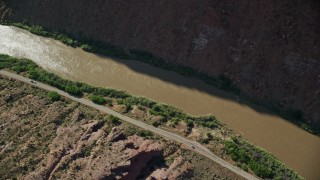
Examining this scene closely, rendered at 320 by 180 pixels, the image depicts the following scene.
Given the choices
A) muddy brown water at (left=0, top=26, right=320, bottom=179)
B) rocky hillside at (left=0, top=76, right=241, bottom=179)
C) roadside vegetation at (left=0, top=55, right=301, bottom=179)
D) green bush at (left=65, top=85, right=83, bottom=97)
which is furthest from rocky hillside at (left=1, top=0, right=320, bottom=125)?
rocky hillside at (left=0, top=76, right=241, bottom=179)

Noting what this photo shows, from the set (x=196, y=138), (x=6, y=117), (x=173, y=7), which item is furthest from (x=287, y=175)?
(x=6, y=117)

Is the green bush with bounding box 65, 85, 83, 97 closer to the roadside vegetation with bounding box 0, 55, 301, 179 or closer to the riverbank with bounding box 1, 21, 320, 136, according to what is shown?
the roadside vegetation with bounding box 0, 55, 301, 179

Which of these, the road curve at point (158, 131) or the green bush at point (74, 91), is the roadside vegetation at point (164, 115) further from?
the road curve at point (158, 131)

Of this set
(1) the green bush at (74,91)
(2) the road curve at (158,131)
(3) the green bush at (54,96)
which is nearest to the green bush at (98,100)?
(2) the road curve at (158,131)

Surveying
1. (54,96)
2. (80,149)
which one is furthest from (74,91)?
(80,149)

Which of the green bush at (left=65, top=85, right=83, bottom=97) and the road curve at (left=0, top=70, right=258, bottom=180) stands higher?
the green bush at (left=65, top=85, right=83, bottom=97)

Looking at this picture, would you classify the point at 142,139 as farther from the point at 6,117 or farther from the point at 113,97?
the point at 6,117

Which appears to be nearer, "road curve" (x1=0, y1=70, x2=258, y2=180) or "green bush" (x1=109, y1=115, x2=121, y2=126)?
"road curve" (x1=0, y1=70, x2=258, y2=180)
